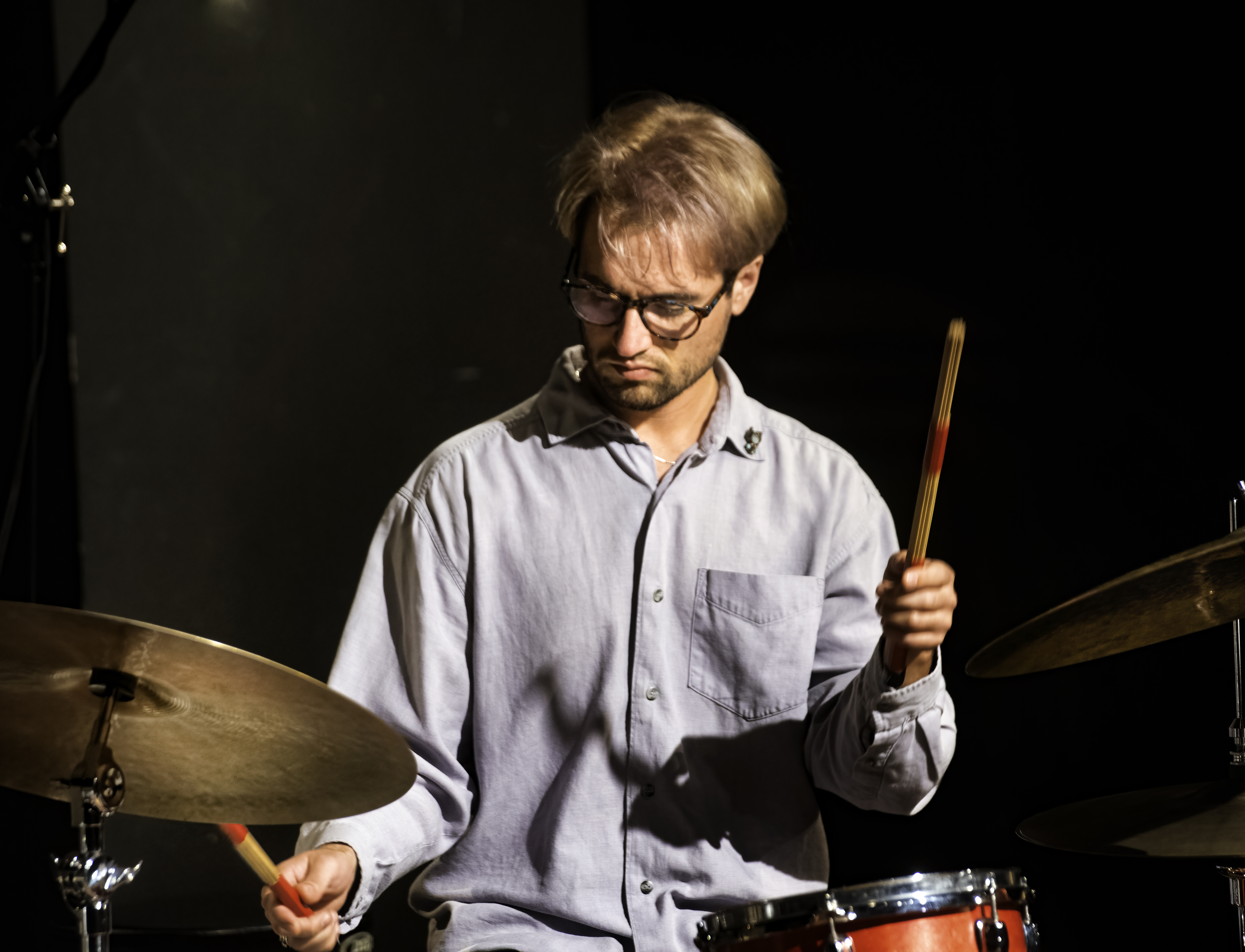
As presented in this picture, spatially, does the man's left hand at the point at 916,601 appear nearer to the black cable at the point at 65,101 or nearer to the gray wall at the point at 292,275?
the gray wall at the point at 292,275

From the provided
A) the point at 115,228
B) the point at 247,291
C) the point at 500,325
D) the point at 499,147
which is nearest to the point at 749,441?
the point at 500,325

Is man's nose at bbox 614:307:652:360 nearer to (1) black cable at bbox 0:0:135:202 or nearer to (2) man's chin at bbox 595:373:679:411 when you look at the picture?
(2) man's chin at bbox 595:373:679:411

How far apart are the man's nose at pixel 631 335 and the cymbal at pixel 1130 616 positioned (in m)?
0.62

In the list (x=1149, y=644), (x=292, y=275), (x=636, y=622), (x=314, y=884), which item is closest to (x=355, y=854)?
(x=314, y=884)

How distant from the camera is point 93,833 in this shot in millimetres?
1139

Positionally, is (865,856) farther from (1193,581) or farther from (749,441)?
(1193,581)

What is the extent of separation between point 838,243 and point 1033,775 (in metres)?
0.88

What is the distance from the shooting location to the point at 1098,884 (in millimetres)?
1798

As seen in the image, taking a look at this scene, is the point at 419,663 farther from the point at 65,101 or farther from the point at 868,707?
the point at 65,101

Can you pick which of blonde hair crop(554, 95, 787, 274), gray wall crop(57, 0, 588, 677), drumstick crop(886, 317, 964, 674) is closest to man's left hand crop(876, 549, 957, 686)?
drumstick crop(886, 317, 964, 674)

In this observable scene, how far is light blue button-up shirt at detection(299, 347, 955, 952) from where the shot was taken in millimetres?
1511

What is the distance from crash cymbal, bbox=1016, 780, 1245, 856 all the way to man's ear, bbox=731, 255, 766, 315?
82cm

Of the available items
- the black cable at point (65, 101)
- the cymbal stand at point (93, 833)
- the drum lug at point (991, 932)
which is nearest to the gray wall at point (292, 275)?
the black cable at point (65, 101)

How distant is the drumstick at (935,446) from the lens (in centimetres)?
114
